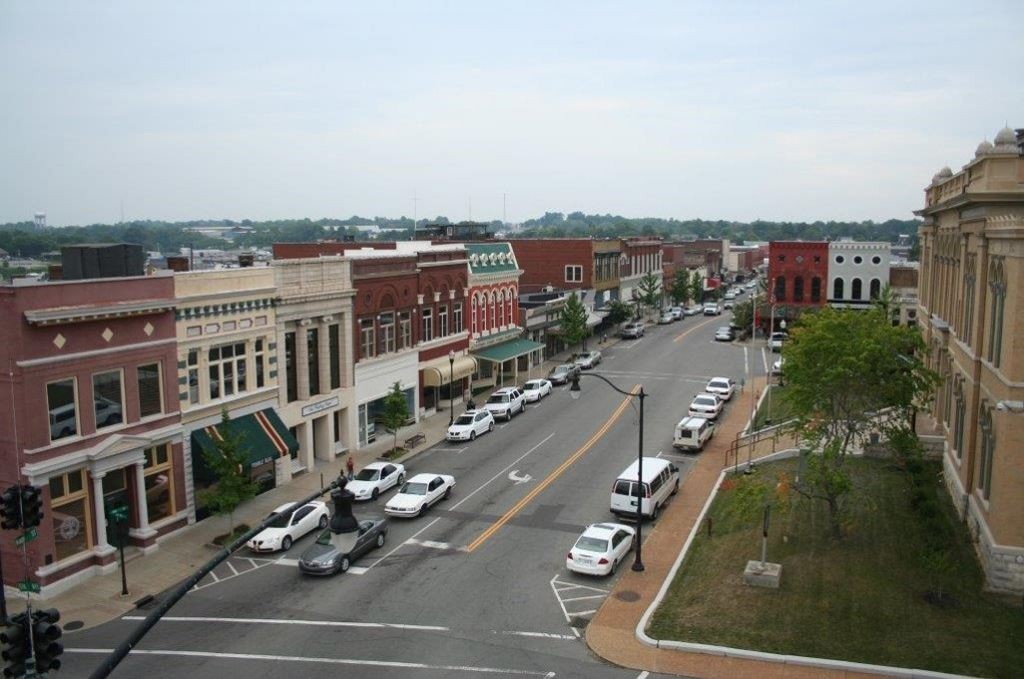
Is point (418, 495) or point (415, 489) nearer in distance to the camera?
point (418, 495)

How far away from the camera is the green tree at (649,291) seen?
316 feet

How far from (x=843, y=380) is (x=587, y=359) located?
40.1 m

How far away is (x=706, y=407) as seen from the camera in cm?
4825

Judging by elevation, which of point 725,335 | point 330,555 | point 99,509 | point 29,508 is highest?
point 29,508

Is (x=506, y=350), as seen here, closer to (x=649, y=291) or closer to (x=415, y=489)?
(x=415, y=489)

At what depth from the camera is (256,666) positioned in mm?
20969

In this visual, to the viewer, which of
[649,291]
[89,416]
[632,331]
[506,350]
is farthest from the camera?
[649,291]

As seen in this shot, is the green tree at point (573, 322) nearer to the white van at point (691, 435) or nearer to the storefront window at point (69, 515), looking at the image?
the white van at point (691, 435)

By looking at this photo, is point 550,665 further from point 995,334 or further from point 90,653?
point 995,334

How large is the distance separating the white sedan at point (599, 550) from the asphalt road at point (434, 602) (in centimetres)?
44

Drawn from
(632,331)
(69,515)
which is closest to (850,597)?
(69,515)

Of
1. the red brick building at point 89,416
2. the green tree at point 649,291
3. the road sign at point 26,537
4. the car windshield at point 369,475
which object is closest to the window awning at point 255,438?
the red brick building at point 89,416

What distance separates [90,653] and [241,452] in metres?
10.4

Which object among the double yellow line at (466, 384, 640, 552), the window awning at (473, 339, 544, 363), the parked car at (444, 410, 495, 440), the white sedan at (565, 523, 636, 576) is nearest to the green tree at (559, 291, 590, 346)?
the window awning at (473, 339, 544, 363)
